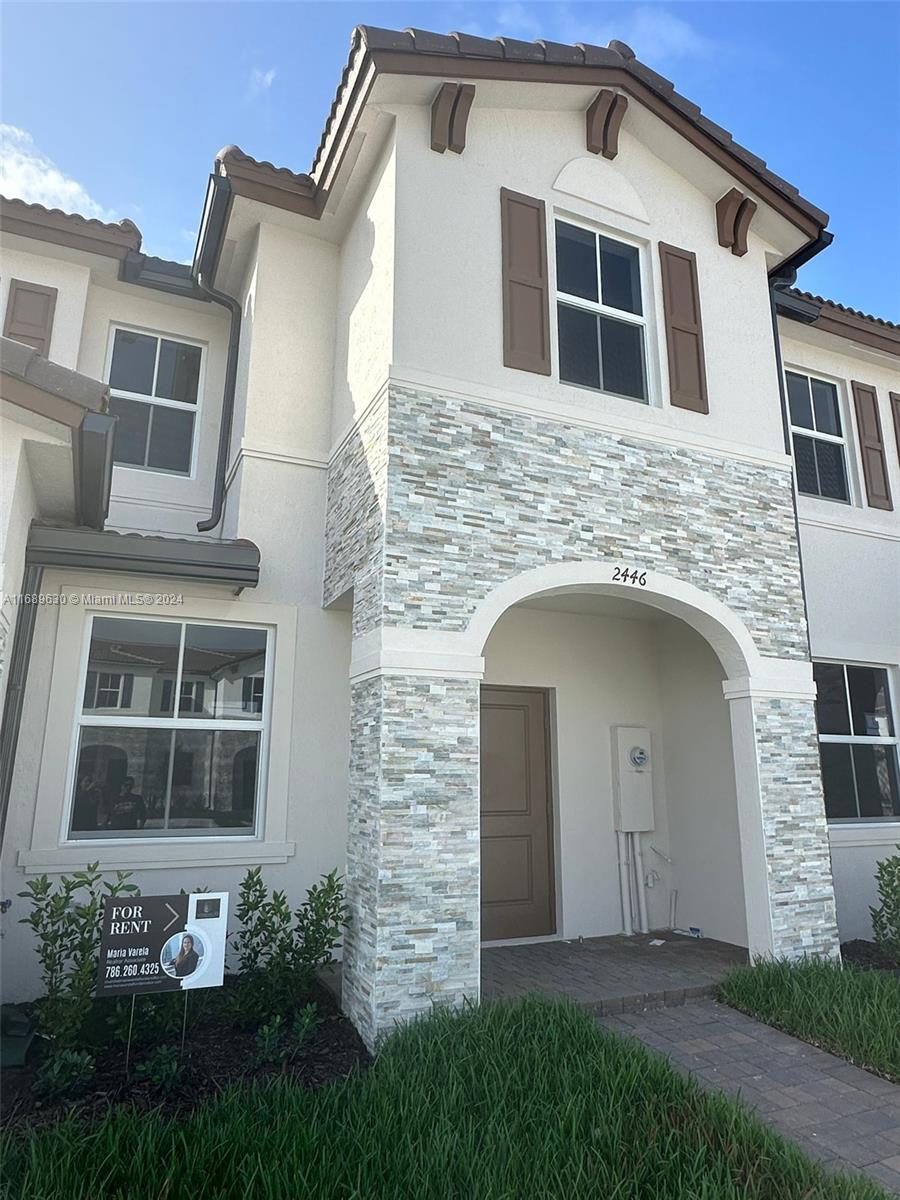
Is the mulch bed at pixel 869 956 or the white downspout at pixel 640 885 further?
the white downspout at pixel 640 885

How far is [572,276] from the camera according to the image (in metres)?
7.42

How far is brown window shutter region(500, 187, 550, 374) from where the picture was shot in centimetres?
680

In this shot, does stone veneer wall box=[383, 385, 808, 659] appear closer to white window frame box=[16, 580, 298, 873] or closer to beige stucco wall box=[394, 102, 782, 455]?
beige stucco wall box=[394, 102, 782, 455]

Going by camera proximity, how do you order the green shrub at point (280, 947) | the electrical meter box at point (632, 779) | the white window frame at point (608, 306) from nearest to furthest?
the green shrub at point (280, 947) → the white window frame at point (608, 306) → the electrical meter box at point (632, 779)

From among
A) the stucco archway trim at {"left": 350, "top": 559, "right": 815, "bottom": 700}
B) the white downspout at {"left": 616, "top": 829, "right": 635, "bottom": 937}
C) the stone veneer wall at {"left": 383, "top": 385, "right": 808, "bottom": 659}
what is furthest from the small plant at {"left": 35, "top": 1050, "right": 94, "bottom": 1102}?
the white downspout at {"left": 616, "top": 829, "right": 635, "bottom": 937}

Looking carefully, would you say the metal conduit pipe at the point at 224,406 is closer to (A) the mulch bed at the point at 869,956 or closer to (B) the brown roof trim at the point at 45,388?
(B) the brown roof trim at the point at 45,388

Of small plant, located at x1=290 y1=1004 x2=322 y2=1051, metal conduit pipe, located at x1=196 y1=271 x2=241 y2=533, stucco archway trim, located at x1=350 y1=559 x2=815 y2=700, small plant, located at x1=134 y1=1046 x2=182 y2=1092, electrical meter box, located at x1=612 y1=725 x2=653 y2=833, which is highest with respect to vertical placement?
metal conduit pipe, located at x1=196 y1=271 x2=241 y2=533

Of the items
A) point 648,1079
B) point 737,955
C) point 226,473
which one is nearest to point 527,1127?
point 648,1079

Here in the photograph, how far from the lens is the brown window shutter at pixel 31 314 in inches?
306

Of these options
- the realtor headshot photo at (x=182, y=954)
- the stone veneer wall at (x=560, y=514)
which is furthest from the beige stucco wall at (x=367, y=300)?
the realtor headshot photo at (x=182, y=954)

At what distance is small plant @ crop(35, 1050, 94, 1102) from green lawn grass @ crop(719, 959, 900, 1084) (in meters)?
4.50

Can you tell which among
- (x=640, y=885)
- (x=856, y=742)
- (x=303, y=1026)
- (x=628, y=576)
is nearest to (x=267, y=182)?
(x=628, y=576)

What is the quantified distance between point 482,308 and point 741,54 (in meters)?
3.41

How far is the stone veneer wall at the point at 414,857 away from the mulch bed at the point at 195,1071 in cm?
27
